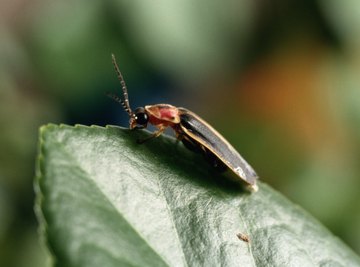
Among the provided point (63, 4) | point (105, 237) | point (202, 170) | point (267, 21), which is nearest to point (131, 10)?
point (63, 4)

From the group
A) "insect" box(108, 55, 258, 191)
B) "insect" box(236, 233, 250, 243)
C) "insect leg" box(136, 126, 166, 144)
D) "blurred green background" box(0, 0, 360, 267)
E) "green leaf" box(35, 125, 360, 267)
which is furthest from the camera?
"blurred green background" box(0, 0, 360, 267)

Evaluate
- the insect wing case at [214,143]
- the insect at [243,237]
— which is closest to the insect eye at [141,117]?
the insect wing case at [214,143]

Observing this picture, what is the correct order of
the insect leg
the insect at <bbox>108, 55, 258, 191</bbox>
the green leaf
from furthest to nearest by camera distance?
the insect at <bbox>108, 55, 258, 191</bbox> < the insect leg < the green leaf

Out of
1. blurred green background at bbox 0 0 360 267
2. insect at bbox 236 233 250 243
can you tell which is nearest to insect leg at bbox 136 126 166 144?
insect at bbox 236 233 250 243

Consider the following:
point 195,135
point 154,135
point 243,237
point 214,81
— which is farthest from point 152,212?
point 214,81

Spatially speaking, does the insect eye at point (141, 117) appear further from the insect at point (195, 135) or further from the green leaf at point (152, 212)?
the green leaf at point (152, 212)

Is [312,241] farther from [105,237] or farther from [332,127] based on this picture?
[332,127]

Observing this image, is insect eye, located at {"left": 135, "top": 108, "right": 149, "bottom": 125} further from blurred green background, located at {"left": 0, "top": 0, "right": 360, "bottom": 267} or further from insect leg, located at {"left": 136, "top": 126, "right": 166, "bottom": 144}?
blurred green background, located at {"left": 0, "top": 0, "right": 360, "bottom": 267}
